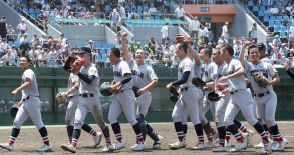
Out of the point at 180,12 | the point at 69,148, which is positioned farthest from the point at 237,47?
the point at 69,148

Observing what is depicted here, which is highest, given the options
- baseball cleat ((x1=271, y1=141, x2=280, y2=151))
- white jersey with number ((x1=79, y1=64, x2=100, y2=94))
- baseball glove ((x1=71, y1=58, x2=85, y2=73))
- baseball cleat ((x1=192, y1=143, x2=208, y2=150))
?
baseball glove ((x1=71, y1=58, x2=85, y2=73))

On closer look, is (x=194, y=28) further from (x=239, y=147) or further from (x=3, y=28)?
(x=239, y=147)

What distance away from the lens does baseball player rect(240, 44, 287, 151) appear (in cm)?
1438

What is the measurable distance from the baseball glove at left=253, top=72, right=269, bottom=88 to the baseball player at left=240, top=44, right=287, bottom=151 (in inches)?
2.5

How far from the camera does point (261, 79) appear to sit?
46.5 feet

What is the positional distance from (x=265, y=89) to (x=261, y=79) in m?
0.37

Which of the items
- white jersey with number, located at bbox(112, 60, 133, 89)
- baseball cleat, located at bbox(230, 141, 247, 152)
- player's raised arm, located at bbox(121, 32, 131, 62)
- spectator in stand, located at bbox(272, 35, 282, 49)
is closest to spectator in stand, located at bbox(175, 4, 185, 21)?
spectator in stand, located at bbox(272, 35, 282, 49)

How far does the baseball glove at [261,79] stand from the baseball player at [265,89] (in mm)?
62

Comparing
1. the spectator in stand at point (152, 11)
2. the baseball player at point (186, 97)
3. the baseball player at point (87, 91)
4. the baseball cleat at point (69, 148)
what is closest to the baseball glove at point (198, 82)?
the baseball player at point (186, 97)

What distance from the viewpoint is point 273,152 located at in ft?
47.2

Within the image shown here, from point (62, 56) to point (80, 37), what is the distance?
17.1ft

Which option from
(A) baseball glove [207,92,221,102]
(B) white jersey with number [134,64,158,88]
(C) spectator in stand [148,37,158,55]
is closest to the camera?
(A) baseball glove [207,92,221,102]

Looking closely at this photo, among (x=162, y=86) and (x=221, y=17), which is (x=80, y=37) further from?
(x=221, y=17)

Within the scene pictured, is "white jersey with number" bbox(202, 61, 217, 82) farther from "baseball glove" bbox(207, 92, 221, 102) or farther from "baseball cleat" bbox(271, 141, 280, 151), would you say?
"baseball cleat" bbox(271, 141, 280, 151)
